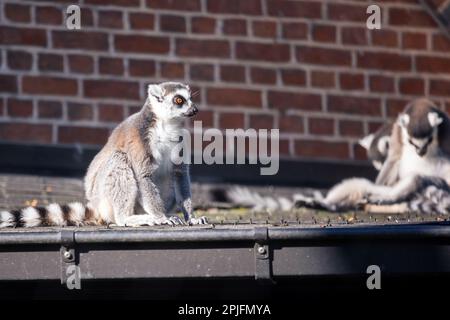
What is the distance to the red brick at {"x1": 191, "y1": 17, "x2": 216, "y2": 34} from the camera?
32.6 feet

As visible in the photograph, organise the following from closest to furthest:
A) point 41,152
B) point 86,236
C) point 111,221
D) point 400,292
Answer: point 86,236
point 400,292
point 111,221
point 41,152

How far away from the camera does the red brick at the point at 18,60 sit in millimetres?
9617

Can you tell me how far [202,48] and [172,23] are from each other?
1.12 ft

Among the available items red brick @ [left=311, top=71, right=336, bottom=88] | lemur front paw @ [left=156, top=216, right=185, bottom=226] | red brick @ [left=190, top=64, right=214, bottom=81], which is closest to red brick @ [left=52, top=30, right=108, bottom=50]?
red brick @ [left=190, top=64, right=214, bottom=81]

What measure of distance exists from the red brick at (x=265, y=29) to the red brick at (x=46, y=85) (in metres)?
1.71

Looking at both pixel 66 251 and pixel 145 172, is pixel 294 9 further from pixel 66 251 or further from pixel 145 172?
pixel 66 251

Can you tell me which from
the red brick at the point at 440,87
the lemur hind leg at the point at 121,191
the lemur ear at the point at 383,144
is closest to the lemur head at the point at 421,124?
the lemur ear at the point at 383,144

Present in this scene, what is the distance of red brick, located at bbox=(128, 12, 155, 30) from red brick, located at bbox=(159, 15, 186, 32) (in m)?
0.08

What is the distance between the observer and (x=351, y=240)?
17.3ft

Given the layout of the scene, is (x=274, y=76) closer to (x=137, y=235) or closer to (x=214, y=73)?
(x=214, y=73)

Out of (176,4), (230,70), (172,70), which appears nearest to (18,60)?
(172,70)

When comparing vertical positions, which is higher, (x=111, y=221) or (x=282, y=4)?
(x=282, y=4)

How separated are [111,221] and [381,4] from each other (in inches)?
176

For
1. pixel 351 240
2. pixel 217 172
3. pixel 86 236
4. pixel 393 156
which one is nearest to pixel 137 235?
pixel 86 236
